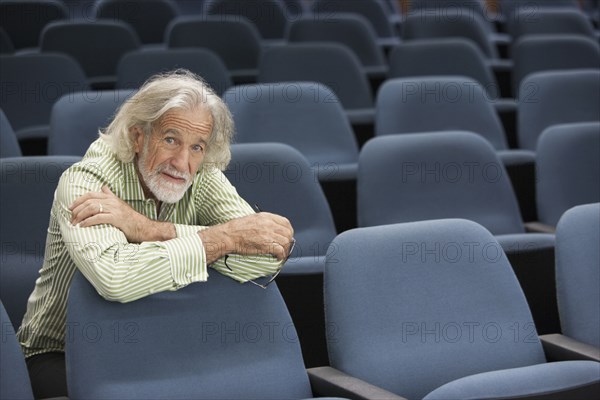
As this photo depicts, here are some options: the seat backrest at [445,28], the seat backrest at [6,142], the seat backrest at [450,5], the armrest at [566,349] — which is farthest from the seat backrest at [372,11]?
the armrest at [566,349]

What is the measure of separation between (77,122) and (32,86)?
2.15ft

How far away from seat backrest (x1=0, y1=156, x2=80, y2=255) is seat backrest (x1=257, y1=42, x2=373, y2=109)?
1.41 meters

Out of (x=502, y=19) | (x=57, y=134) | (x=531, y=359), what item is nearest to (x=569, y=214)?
(x=531, y=359)

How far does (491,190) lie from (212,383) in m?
1.09

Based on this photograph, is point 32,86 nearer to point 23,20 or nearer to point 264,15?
point 23,20

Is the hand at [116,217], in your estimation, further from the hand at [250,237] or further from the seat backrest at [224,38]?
the seat backrest at [224,38]

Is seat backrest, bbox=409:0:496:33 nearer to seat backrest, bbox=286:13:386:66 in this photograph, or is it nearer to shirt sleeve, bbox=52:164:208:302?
seat backrest, bbox=286:13:386:66

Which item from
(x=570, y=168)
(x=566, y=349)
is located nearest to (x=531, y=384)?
(x=566, y=349)

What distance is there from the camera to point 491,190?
7.93 feet

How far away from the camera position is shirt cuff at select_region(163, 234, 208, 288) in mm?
1497

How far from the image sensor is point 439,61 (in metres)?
3.51

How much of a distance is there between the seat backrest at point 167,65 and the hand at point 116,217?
5.02 ft

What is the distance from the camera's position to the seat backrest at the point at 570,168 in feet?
8.16

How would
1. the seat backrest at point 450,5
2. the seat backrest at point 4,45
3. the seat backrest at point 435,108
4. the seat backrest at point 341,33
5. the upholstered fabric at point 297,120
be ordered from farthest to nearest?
the seat backrest at point 450,5 → the seat backrest at point 341,33 → the seat backrest at point 4,45 → the seat backrest at point 435,108 → the upholstered fabric at point 297,120
